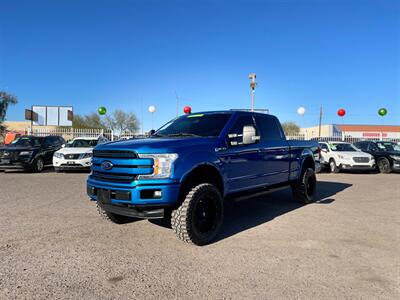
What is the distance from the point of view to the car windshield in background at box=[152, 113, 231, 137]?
554 cm

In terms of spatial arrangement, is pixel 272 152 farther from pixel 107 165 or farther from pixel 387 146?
pixel 387 146

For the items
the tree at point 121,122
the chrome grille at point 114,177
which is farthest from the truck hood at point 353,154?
the tree at point 121,122

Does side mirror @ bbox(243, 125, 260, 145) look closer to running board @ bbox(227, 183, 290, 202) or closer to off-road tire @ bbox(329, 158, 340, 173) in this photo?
running board @ bbox(227, 183, 290, 202)

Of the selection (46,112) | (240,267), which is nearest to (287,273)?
(240,267)

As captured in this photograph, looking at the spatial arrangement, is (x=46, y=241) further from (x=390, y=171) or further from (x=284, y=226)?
(x=390, y=171)

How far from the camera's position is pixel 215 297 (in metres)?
3.12

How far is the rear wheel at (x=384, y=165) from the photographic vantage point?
15.4 meters

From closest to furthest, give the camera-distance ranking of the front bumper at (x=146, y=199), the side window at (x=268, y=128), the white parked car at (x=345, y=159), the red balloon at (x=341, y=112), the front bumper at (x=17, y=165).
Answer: the front bumper at (x=146, y=199) < the side window at (x=268, y=128) < the front bumper at (x=17, y=165) < the white parked car at (x=345, y=159) < the red balloon at (x=341, y=112)

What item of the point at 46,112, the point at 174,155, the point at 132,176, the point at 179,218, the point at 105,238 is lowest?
the point at 105,238

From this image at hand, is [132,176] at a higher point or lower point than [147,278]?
higher

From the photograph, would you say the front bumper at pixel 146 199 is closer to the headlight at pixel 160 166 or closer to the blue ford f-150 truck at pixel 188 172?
the blue ford f-150 truck at pixel 188 172

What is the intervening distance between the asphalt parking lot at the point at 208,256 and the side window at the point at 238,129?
151 cm

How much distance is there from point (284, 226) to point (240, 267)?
82.5 inches

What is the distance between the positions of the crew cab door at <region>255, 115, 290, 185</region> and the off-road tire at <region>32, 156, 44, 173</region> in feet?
37.5
